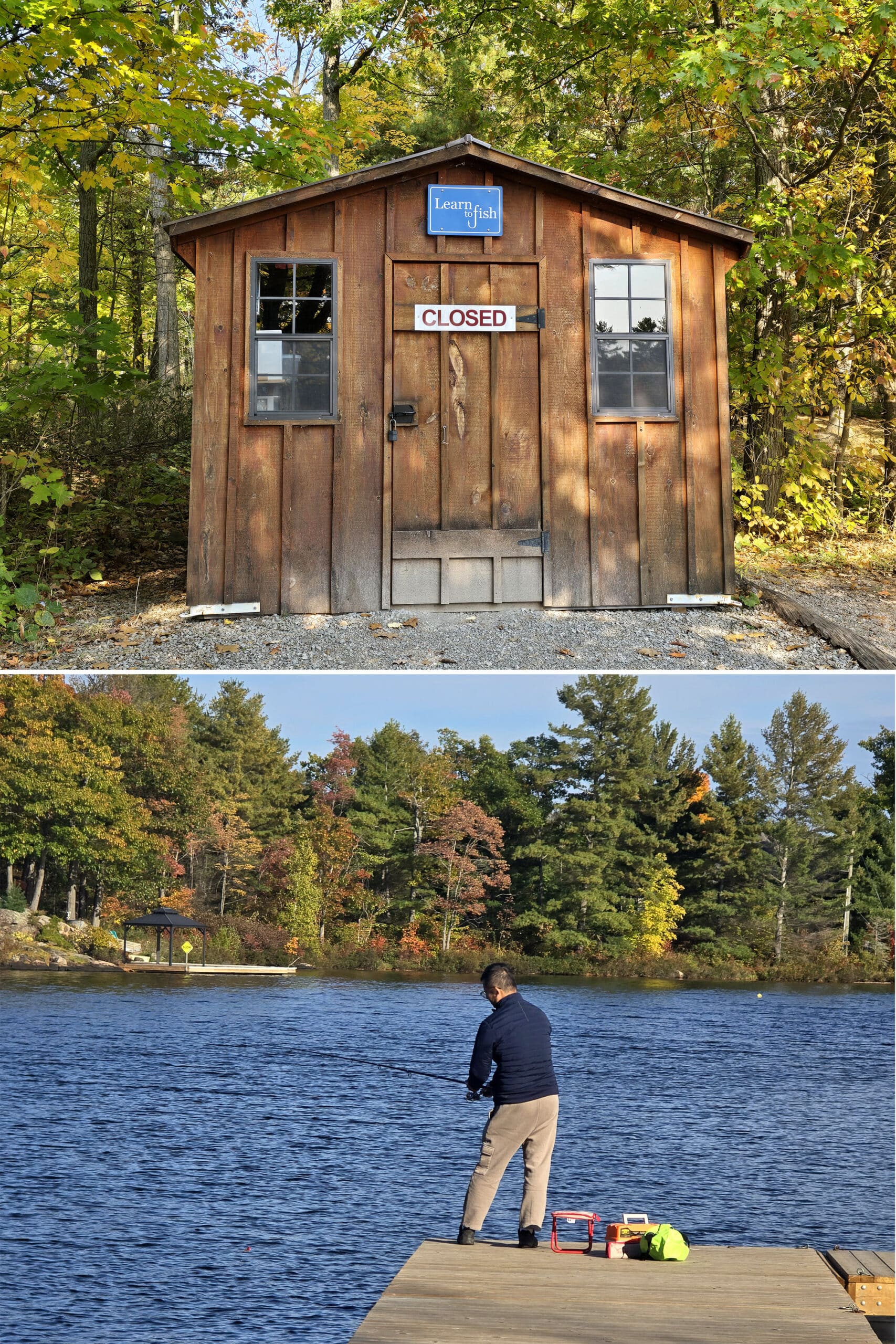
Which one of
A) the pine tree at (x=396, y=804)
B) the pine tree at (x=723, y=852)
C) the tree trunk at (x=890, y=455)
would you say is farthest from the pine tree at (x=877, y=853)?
the tree trunk at (x=890, y=455)

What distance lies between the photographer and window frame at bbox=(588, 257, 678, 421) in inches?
426

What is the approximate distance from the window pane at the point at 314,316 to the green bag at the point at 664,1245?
7.23 meters

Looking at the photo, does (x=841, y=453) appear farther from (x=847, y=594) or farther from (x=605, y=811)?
(x=605, y=811)

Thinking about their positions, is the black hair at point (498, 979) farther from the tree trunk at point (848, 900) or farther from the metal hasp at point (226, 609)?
the tree trunk at point (848, 900)

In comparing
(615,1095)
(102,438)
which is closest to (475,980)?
(615,1095)

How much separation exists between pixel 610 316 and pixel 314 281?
2445mm

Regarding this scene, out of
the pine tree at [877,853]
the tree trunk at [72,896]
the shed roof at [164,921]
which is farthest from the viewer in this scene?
the pine tree at [877,853]

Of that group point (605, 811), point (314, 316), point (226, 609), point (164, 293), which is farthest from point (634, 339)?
point (605, 811)

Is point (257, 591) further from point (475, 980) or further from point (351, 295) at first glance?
point (475, 980)

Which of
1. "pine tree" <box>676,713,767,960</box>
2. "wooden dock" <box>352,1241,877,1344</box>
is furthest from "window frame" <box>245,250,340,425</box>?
"pine tree" <box>676,713,767,960</box>

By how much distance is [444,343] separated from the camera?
10.7 meters

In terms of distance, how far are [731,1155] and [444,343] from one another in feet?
28.3

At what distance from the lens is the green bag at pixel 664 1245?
6.32 m

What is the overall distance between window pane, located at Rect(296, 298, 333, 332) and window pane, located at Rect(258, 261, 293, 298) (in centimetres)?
14
